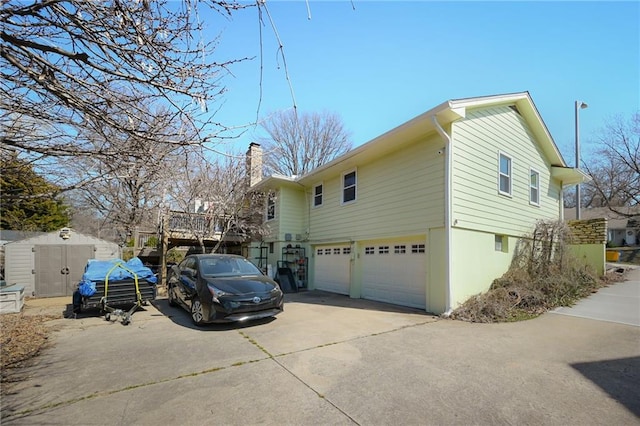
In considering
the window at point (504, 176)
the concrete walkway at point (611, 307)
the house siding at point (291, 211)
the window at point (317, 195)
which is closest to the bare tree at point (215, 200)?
the house siding at point (291, 211)

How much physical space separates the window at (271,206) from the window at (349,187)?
4.01 meters

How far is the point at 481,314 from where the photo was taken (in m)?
7.36

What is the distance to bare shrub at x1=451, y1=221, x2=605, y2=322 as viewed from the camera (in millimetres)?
7539

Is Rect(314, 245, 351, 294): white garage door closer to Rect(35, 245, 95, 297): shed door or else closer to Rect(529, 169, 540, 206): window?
Rect(529, 169, 540, 206): window

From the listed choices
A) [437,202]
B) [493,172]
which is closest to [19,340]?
[437,202]

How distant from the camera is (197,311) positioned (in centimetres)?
678

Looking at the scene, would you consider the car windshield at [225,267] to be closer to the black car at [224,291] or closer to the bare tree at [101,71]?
the black car at [224,291]

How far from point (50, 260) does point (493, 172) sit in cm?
1519

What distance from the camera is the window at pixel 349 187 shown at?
458 inches

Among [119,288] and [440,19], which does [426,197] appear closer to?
[440,19]

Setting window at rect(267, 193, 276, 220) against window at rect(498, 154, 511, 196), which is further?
window at rect(267, 193, 276, 220)

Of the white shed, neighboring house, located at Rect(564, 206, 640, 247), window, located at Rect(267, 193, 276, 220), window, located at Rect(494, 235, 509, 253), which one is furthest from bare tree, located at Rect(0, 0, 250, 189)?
neighboring house, located at Rect(564, 206, 640, 247)

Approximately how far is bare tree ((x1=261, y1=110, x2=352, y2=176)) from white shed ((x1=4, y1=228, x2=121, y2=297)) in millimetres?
Answer: 14832

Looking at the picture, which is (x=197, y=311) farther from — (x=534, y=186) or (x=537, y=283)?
(x=534, y=186)
